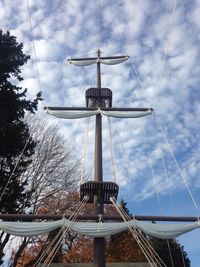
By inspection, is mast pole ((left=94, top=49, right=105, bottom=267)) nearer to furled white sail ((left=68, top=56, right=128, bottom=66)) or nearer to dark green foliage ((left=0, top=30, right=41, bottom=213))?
furled white sail ((left=68, top=56, right=128, bottom=66))

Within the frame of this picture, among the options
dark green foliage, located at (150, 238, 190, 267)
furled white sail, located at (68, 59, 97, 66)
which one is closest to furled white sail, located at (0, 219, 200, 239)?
furled white sail, located at (68, 59, 97, 66)

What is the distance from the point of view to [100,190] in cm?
1428

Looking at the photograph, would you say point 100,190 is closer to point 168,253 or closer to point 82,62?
point 82,62

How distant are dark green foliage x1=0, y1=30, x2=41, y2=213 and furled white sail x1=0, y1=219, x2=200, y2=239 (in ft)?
13.2

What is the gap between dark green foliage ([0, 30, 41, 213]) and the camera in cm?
1694

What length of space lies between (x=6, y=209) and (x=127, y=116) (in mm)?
6580

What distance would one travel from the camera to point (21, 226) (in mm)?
12594

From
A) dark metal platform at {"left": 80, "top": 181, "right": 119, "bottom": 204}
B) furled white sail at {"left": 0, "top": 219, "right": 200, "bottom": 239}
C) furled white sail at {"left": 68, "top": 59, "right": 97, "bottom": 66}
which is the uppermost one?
furled white sail at {"left": 68, "top": 59, "right": 97, "bottom": 66}

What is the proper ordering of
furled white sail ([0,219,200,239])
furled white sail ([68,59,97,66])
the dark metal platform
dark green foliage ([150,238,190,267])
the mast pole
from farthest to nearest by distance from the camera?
dark green foliage ([150,238,190,267])
furled white sail ([68,59,97,66])
the dark metal platform
the mast pole
furled white sail ([0,219,200,239])

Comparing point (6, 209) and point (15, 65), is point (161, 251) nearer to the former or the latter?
point (6, 209)

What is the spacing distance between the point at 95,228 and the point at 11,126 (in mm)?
6528

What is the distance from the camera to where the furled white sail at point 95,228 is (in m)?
12.6

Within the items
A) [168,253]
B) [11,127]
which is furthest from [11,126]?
[168,253]

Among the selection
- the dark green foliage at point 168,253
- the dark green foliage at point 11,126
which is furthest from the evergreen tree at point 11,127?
the dark green foliage at point 168,253
